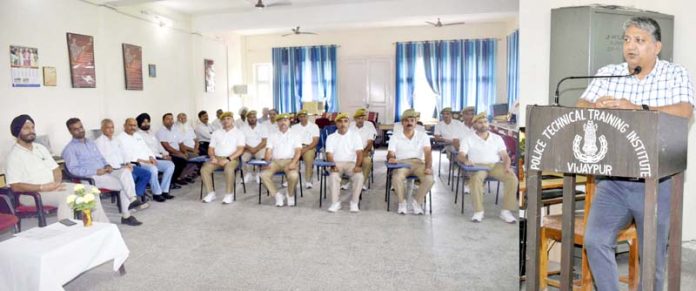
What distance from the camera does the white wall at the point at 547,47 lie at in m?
3.38

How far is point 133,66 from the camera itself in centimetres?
722

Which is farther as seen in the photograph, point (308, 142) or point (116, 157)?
point (308, 142)

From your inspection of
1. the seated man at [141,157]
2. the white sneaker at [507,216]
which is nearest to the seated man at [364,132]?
the white sneaker at [507,216]

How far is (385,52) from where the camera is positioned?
35.4 feet

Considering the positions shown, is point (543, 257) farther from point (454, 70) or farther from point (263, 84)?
point (263, 84)

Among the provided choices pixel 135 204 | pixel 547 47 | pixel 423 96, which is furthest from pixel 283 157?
pixel 423 96

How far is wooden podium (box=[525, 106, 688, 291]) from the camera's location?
1521 millimetres

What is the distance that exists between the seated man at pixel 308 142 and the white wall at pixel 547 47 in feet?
10.7

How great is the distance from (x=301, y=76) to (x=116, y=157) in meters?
6.49

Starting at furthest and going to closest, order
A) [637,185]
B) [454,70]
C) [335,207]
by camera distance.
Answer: [454,70] < [335,207] < [637,185]

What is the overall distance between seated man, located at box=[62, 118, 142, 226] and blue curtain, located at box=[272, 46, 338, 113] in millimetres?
6608

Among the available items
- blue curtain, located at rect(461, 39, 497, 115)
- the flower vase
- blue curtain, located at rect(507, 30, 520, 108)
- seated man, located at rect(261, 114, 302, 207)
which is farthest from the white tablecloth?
blue curtain, located at rect(461, 39, 497, 115)

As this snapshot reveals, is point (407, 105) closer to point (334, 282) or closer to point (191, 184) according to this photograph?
point (191, 184)

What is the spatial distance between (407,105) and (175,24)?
17.3 ft
